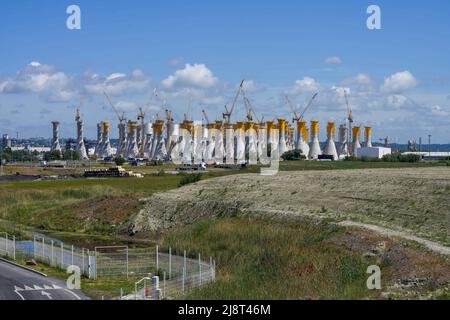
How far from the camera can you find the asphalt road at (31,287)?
95.8 feet

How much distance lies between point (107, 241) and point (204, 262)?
19022mm

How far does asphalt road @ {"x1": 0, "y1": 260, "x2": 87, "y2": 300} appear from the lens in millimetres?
29188

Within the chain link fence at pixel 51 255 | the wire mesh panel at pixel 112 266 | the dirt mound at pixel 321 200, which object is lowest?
the wire mesh panel at pixel 112 266

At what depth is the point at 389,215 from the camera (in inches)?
1852

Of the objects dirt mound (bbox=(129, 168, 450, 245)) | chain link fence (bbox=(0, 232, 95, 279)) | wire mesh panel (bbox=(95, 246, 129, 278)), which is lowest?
wire mesh panel (bbox=(95, 246, 129, 278))

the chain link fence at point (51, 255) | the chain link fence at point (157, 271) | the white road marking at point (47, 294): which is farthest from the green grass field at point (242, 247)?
the white road marking at point (47, 294)

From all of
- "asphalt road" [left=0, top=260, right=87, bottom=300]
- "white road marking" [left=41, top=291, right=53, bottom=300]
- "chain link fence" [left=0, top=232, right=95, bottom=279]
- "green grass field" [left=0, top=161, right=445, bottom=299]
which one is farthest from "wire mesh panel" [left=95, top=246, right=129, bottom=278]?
"white road marking" [left=41, top=291, right=53, bottom=300]


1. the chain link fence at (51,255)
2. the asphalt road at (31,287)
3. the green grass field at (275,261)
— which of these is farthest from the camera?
the chain link fence at (51,255)

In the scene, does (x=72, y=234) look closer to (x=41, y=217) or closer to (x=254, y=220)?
(x=41, y=217)

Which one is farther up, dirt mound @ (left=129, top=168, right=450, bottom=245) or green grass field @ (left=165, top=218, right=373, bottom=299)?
dirt mound @ (left=129, top=168, right=450, bottom=245)

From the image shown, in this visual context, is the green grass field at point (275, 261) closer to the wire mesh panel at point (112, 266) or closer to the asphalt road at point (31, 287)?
the wire mesh panel at point (112, 266)

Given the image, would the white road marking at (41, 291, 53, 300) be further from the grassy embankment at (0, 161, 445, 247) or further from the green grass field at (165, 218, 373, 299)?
the grassy embankment at (0, 161, 445, 247)

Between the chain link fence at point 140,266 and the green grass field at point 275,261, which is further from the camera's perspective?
the chain link fence at point 140,266

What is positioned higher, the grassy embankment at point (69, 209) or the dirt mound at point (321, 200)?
the dirt mound at point (321, 200)
